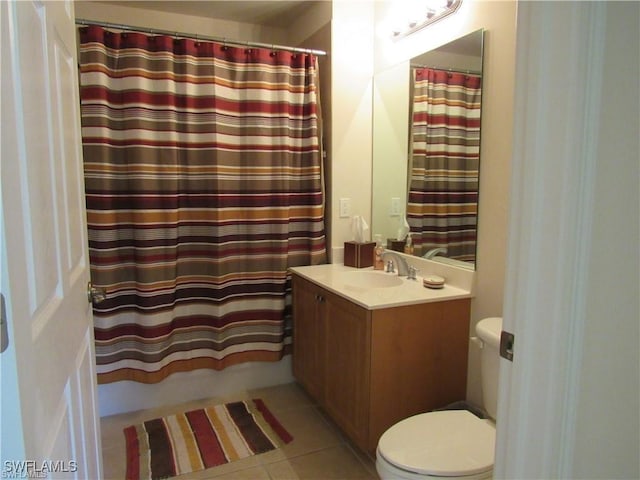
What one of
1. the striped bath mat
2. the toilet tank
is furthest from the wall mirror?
the striped bath mat

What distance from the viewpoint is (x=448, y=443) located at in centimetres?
147

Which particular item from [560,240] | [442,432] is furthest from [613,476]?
[442,432]

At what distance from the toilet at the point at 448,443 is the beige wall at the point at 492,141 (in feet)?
1.07

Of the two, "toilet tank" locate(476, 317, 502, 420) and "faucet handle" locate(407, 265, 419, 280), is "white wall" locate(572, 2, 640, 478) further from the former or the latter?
"faucet handle" locate(407, 265, 419, 280)

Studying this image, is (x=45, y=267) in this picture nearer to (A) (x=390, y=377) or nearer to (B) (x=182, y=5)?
(A) (x=390, y=377)

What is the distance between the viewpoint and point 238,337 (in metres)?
2.60

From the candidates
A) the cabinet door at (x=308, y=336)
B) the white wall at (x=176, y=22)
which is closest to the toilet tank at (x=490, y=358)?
the cabinet door at (x=308, y=336)

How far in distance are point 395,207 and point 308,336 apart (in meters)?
0.89

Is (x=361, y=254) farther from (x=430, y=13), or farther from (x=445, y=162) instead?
(x=430, y=13)

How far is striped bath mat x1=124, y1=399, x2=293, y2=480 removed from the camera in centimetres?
201

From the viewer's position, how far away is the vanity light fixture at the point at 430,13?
2.03 metres

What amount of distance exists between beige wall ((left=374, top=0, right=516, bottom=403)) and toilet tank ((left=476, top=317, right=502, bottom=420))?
263 mm

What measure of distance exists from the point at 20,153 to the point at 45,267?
23 cm

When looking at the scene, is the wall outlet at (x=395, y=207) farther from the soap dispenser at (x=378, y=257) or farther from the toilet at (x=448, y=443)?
the toilet at (x=448, y=443)
